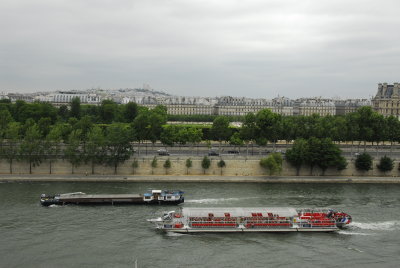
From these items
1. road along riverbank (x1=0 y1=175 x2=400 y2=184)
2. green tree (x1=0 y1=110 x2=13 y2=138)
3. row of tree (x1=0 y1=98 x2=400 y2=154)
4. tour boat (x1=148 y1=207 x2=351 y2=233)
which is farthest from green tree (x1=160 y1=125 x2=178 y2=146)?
tour boat (x1=148 y1=207 x2=351 y2=233)

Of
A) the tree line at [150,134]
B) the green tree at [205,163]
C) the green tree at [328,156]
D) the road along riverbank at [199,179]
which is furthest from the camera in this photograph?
the green tree at [328,156]

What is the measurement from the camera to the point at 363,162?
151ft

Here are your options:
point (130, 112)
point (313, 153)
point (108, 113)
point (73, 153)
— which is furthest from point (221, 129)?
point (108, 113)

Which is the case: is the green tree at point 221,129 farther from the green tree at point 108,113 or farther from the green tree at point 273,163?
the green tree at point 108,113

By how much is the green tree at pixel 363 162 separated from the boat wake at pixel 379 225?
1605 centimetres

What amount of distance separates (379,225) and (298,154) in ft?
53.0

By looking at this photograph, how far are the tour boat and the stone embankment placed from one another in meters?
13.9

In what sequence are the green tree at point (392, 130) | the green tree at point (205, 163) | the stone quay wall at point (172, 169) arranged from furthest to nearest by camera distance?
the green tree at point (392, 130), the green tree at point (205, 163), the stone quay wall at point (172, 169)

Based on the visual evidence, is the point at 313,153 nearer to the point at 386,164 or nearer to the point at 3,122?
the point at 386,164

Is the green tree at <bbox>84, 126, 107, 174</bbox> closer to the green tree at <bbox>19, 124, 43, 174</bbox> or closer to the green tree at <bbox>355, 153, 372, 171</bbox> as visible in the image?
the green tree at <bbox>19, 124, 43, 174</bbox>

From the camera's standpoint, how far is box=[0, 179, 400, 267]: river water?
2378cm

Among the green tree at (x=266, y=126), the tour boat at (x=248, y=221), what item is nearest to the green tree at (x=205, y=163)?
the green tree at (x=266, y=126)

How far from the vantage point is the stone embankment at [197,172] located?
44.0m

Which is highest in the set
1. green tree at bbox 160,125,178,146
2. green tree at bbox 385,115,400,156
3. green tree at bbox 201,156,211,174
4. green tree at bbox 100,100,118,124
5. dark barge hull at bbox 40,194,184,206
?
green tree at bbox 100,100,118,124
